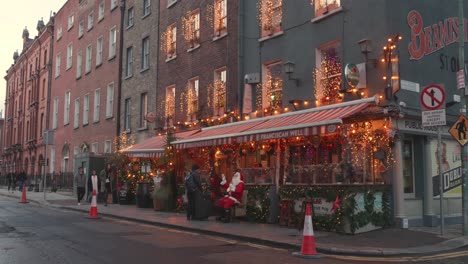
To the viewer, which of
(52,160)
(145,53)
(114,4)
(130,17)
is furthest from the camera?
(52,160)

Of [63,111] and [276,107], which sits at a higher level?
[63,111]

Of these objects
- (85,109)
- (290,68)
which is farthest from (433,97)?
(85,109)

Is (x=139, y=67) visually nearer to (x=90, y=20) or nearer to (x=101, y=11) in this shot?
(x=101, y=11)

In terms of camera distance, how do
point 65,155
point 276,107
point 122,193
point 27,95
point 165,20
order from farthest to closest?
point 27,95 < point 65,155 < point 165,20 < point 122,193 < point 276,107

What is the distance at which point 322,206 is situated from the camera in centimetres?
1291

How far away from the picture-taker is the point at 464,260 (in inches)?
Answer: 353

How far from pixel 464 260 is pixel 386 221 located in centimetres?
372

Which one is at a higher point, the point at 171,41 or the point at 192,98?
the point at 171,41

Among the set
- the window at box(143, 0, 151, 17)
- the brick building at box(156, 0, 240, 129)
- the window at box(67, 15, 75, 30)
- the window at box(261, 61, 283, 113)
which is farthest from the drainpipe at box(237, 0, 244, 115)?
the window at box(67, 15, 75, 30)

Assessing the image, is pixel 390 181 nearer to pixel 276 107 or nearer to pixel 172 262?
pixel 276 107

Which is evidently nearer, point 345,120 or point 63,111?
point 345,120

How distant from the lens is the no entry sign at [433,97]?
36.9 feet

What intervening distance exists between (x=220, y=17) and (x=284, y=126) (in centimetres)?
813

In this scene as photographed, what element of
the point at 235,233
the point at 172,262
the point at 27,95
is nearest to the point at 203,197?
the point at 235,233
